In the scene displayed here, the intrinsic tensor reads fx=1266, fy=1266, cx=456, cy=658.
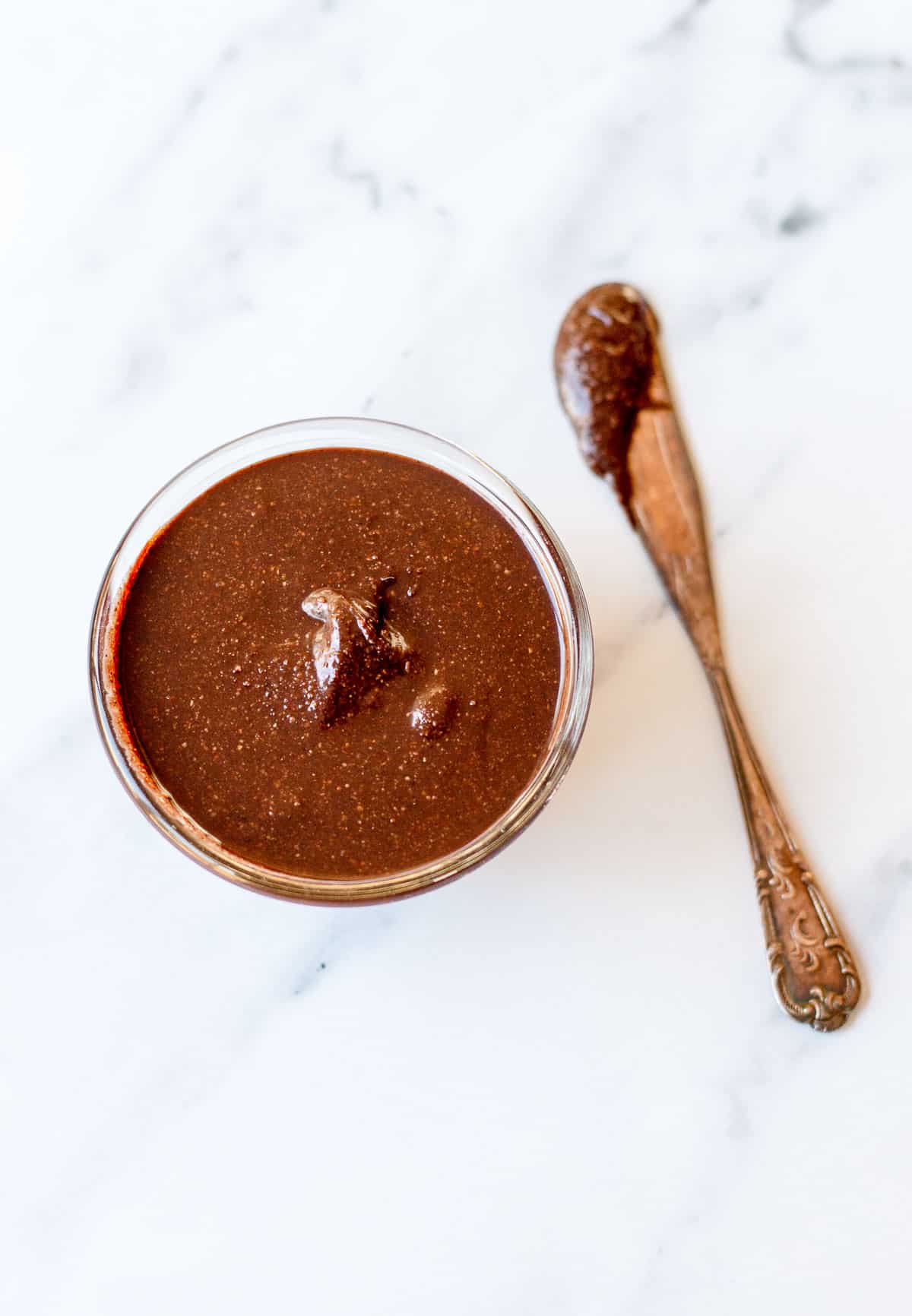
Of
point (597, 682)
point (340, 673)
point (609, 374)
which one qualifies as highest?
point (340, 673)

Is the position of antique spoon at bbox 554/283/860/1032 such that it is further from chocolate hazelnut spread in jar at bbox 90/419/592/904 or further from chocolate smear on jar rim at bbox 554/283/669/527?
chocolate hazelnut spread in jar at bbox 90/419/592/904

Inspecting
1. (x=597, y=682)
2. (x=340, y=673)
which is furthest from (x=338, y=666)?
(x=597, y=682)

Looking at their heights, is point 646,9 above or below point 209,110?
below

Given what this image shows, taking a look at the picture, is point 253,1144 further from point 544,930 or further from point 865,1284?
point 865,1284

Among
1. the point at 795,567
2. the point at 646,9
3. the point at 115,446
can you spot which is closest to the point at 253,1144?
the point at 115,446

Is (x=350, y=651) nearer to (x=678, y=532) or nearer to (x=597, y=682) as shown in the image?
(x=597, y=682)

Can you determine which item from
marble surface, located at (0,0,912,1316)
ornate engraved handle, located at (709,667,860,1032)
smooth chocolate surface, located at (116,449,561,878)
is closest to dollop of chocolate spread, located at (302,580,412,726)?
smooth chocolate surface, located at (116,449,561,878)
